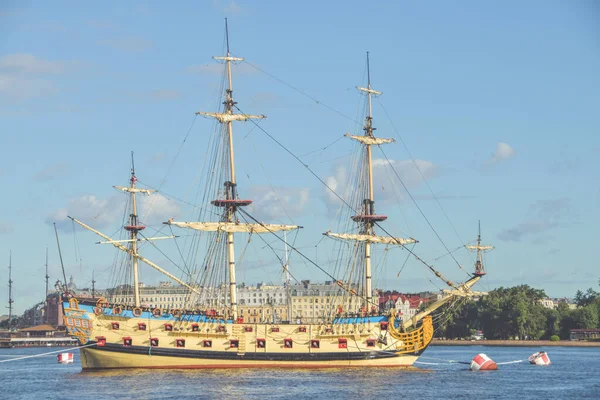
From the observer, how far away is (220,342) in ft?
278

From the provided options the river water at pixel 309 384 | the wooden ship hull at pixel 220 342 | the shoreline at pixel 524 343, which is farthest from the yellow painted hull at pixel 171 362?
the shoreline at pixel 524 343

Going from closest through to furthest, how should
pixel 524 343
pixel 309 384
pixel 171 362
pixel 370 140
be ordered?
1. pixel 309 384
2. pixel 171 362
3. pixel 370 140
4. pixel 524 343

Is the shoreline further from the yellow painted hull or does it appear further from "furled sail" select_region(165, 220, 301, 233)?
the yellow painted hull

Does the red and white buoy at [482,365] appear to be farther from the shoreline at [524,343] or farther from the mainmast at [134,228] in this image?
the shoreline at [524,343]

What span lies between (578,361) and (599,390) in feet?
125

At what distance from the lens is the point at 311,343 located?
86250 millimetres

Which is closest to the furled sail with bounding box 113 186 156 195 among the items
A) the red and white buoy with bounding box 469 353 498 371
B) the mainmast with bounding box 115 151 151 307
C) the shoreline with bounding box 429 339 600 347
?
the mainmast with bounding box 115 151 151 307

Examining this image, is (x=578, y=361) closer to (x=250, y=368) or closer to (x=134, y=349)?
(x=250, y=368)

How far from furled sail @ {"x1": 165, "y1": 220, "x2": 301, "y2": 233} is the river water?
564 inches

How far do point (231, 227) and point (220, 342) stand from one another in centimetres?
1195

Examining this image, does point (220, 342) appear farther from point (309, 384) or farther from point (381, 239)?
point (381, 239)

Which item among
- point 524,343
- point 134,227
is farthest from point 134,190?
point 524,343

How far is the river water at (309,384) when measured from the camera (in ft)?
220

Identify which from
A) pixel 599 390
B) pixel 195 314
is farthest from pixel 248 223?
pixel 599 390
